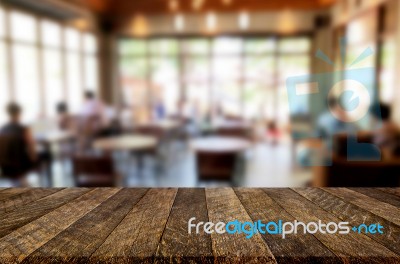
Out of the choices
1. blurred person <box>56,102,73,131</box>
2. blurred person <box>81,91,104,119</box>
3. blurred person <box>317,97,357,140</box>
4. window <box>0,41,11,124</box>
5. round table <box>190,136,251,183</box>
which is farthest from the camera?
round table <box>190,136,251,183</box>

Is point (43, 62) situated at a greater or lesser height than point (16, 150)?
greater

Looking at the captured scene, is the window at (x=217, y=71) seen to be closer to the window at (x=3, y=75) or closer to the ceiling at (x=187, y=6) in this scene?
the ceiling at (x=187, y=6)

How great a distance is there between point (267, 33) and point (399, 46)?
756mm

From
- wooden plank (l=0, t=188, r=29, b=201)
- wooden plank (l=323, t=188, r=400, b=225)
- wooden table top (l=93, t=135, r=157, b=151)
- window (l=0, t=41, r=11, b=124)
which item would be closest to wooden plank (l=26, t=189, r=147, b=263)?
wooden plank (l=0, t=188, r=29, b=201)

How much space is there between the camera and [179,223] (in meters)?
0.81

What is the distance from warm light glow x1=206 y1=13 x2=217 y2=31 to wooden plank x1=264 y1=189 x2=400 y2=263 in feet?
4.58

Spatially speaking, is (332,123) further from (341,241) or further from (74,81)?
(74,81)

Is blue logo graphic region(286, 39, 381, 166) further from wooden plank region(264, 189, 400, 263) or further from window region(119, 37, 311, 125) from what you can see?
wooden plank region(264, 189, 400, 263)

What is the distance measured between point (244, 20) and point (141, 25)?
0.63 m

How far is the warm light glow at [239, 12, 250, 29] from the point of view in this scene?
2107mm

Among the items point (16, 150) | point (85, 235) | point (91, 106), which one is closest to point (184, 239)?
point (85, 235)

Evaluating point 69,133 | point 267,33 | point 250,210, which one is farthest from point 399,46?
point 69,133

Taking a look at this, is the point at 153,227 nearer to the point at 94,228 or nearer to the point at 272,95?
the point at 94,228

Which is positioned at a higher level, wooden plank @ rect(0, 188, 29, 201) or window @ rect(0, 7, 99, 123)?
window @ rect(0, 7, 99, 123)
